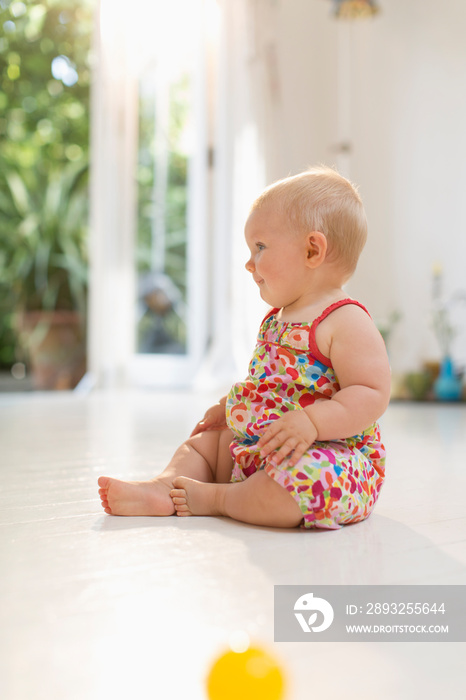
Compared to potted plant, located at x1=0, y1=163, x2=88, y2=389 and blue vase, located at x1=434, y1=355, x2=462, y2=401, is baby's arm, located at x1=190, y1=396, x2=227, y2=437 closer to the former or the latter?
blue vase, located at x1=434, y1=355, x2=462, y2=401

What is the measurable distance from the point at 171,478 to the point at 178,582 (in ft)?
1.14

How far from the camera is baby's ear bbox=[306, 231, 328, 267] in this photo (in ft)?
3.57

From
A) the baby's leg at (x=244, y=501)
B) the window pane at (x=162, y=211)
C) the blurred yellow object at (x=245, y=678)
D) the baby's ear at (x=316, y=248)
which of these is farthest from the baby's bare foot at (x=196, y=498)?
the window pane at (x=162, y=211)

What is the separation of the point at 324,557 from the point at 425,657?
0.26m

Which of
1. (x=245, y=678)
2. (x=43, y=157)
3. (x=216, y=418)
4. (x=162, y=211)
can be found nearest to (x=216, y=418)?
(x=216, y=418)

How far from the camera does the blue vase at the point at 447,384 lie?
11.5 feet

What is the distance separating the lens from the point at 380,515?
3.69 feet

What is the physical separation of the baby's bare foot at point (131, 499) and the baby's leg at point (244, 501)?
2 cm

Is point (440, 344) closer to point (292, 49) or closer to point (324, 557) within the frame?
point (292, 49)

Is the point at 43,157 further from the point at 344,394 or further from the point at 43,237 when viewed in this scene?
the point at 344,394

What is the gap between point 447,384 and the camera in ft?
11.5

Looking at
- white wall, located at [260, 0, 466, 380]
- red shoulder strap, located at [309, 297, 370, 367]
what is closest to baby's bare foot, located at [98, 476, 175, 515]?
red shoulder strap, located at [309, 297, 370, 367]

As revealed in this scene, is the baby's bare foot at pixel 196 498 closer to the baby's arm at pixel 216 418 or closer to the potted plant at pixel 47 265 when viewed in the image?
the baby's arm at pixel 216 418

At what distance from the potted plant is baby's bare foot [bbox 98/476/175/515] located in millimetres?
3505
